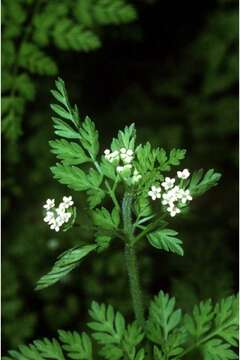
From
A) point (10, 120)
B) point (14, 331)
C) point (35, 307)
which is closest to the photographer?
point (10, 120)

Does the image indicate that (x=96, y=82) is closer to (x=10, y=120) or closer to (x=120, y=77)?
(x=120, y=77)

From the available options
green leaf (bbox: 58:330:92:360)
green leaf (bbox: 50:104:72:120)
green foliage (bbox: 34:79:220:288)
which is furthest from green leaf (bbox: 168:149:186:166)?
green leaf (bbox: 58:330:92:360)

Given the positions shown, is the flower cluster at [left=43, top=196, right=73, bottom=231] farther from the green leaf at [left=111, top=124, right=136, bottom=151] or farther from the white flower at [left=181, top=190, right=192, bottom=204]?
the white flower at [left=181, top=190, right=192, bottom=204]

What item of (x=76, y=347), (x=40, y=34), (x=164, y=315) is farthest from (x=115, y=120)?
(x=76, y=347)

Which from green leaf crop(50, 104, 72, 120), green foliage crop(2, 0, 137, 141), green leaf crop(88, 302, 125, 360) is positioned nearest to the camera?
green leaf crop(50, 104, 72, 120)

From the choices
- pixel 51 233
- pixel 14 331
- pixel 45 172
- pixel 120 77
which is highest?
pixel 120 77

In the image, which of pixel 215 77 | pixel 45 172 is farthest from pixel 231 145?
pixel 45 172
